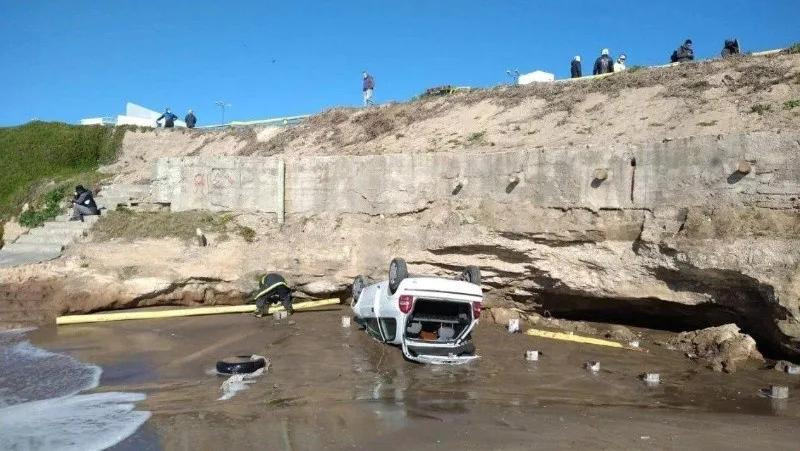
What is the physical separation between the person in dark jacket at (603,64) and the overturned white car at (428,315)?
1241cm

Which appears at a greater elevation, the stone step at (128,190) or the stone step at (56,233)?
the stone step at (128,190)

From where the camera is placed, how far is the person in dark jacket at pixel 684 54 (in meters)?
17.5


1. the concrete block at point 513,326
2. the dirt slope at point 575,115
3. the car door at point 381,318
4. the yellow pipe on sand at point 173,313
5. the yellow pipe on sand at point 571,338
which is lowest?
the yellow pipe on sand at point 571,338

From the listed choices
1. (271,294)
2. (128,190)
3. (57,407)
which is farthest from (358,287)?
(128,190)

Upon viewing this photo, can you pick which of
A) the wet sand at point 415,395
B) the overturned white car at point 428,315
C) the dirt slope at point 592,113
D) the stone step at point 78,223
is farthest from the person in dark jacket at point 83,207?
the overturned white car at point 428,315

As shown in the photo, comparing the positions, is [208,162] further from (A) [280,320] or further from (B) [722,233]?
(B) [722,233]

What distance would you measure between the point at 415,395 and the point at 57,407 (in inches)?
167

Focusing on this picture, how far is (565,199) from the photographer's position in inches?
432

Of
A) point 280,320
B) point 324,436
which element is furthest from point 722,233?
point 280,320

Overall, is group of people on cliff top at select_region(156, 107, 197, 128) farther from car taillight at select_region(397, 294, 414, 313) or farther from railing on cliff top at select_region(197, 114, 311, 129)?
car taillight at select_region(397, 294, 414, 313)

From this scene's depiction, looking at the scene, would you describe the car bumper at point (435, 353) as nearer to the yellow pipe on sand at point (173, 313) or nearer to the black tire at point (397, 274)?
the black tire at point (397, 274)

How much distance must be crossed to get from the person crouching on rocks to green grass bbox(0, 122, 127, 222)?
1322cm

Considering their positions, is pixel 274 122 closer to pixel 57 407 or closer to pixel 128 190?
pixel 128 190

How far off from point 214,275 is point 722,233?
→ 993 cm
